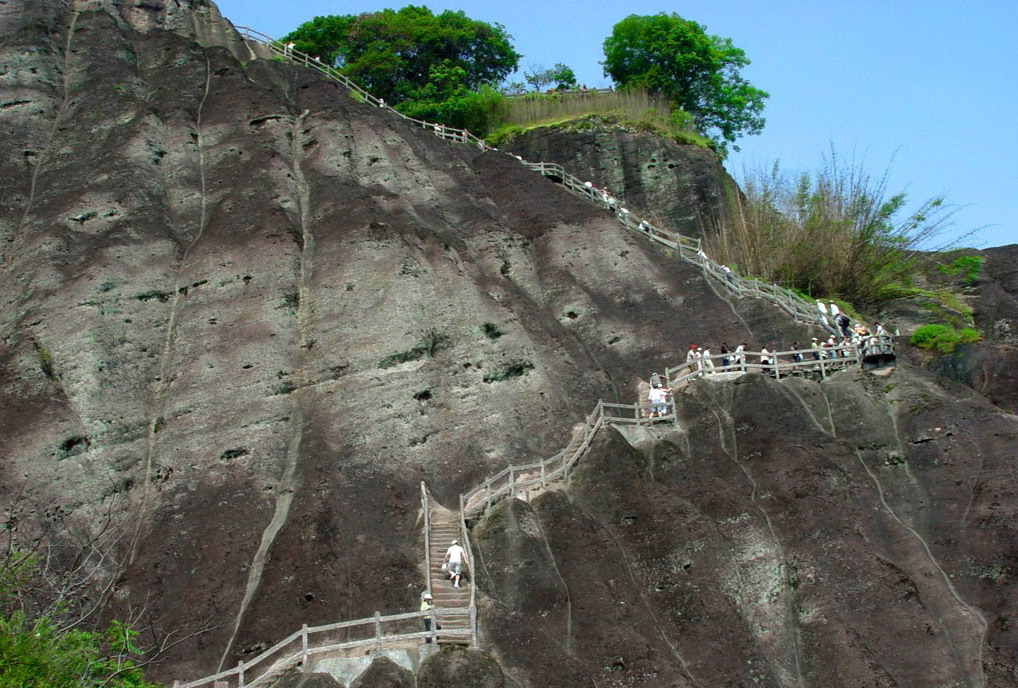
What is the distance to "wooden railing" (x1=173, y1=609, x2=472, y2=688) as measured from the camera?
24312 mm

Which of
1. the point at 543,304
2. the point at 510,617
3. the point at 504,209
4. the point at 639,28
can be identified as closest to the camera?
the point at 510,617

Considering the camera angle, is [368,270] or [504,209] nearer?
[368,270]

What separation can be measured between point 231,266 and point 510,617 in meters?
17.5

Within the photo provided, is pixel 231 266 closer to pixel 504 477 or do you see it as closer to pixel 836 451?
pixel 504 477

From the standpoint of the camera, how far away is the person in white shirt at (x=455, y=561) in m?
27.4

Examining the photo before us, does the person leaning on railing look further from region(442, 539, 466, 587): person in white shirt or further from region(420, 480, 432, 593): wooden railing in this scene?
region(442, 539, 466, 587): person in white shirt

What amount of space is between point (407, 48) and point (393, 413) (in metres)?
39.4

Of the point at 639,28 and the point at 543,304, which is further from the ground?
the point at 639,28

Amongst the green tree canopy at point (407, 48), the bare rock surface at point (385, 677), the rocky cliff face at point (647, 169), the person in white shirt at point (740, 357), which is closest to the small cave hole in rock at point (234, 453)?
the bare rock surface at point (385, 677)

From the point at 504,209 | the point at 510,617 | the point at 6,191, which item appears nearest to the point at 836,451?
the point at 510,617

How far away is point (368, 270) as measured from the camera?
123 ft

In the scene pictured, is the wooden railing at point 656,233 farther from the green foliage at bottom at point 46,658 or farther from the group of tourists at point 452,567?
the green foliage at bottom at point 46,658

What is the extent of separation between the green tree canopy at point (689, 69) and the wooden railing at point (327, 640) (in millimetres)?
42458

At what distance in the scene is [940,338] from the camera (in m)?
40.1
